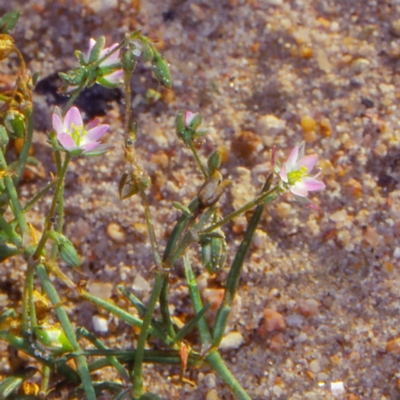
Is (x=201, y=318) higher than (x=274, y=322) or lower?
higher

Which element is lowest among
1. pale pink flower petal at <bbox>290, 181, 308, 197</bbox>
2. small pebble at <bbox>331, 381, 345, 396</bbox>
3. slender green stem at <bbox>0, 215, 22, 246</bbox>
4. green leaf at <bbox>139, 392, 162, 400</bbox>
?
small pebble at <bbox>331, 381, 345, 396</bbox>

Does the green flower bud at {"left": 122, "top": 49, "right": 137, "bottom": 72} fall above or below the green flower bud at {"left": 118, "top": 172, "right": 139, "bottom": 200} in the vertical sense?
above

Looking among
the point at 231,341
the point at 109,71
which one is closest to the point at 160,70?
the point at 109,71

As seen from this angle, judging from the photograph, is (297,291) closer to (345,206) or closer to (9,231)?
(345,206)

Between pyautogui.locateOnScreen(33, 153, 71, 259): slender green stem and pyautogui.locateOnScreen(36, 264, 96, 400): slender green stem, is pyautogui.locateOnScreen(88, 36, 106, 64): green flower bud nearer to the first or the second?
pyautogui.locateOnScreen(33, 153, 71, 259): slender green stem

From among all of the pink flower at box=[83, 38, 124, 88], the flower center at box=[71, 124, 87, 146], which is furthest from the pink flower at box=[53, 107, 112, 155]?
the pink flower at box=[83, 38, 124, 88]

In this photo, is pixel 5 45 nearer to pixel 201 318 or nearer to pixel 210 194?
pixel 210 194

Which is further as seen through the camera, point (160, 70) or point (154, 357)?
point (154, 357)
